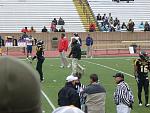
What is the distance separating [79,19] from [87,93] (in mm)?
35071

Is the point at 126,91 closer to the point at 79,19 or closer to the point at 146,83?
the point at 146,83

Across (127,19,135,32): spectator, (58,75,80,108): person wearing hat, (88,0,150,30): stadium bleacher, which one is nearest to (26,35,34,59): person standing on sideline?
(127,19,135,32): spectator

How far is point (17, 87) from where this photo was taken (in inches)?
71.6

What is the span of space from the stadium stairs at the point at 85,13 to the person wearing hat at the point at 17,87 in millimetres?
41529

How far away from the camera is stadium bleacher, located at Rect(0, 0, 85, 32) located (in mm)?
44031

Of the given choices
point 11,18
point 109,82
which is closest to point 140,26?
point 11,18

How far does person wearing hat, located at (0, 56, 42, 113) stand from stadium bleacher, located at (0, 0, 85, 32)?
41605mm

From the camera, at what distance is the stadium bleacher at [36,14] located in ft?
144

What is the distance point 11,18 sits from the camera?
4450 centimetres

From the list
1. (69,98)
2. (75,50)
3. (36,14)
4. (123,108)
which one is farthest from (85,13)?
(69,98)

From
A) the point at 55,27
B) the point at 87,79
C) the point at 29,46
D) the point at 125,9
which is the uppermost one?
the point at 125,9

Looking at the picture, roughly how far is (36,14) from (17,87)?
4365cm

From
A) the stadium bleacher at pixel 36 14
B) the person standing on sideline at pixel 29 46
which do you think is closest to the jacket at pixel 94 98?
the person standing on sideline at pixel 29 46

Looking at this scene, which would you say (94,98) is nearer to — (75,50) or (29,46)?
(75,50)
